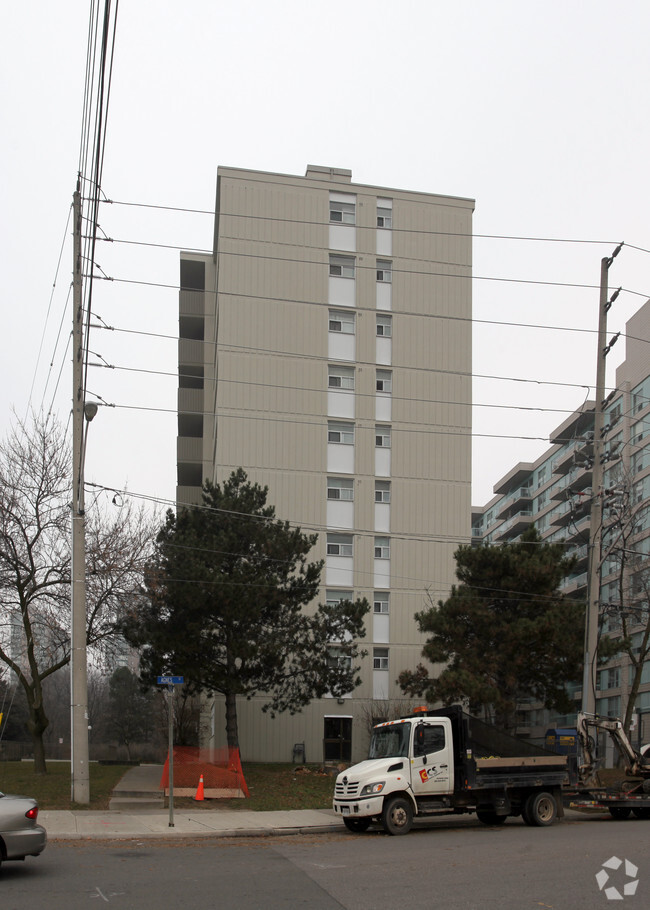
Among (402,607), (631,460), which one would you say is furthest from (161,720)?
(631,460)

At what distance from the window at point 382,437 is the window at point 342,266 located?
7.49 m

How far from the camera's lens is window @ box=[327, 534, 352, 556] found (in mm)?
43406

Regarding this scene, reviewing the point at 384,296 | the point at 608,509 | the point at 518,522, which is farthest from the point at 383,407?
the point at 518,522

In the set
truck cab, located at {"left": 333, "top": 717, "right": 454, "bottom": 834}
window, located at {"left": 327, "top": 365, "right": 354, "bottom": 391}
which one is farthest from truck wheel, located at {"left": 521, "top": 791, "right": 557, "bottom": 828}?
window, located at {"left": 327, "top": 365, "right": 354, "bottom": 391}

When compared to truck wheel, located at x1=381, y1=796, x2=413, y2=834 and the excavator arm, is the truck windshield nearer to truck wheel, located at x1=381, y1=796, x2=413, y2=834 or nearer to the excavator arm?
truck wheel, located at x1=381, y1=796, x2=413, y2=834

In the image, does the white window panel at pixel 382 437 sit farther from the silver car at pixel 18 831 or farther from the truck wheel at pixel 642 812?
the silver car at pixel 18 831

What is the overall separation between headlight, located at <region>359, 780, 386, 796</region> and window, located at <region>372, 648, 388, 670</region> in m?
25.0

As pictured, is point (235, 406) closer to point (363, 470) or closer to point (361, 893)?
point (363, 470)

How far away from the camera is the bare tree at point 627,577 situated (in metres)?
37.5

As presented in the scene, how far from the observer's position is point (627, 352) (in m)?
69.8

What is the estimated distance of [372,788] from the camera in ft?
59.5

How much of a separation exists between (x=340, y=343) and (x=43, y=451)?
18.9 metres

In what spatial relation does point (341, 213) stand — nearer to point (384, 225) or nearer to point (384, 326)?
point (384, 225)

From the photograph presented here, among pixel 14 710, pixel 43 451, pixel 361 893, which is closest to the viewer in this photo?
pixel 361 893
